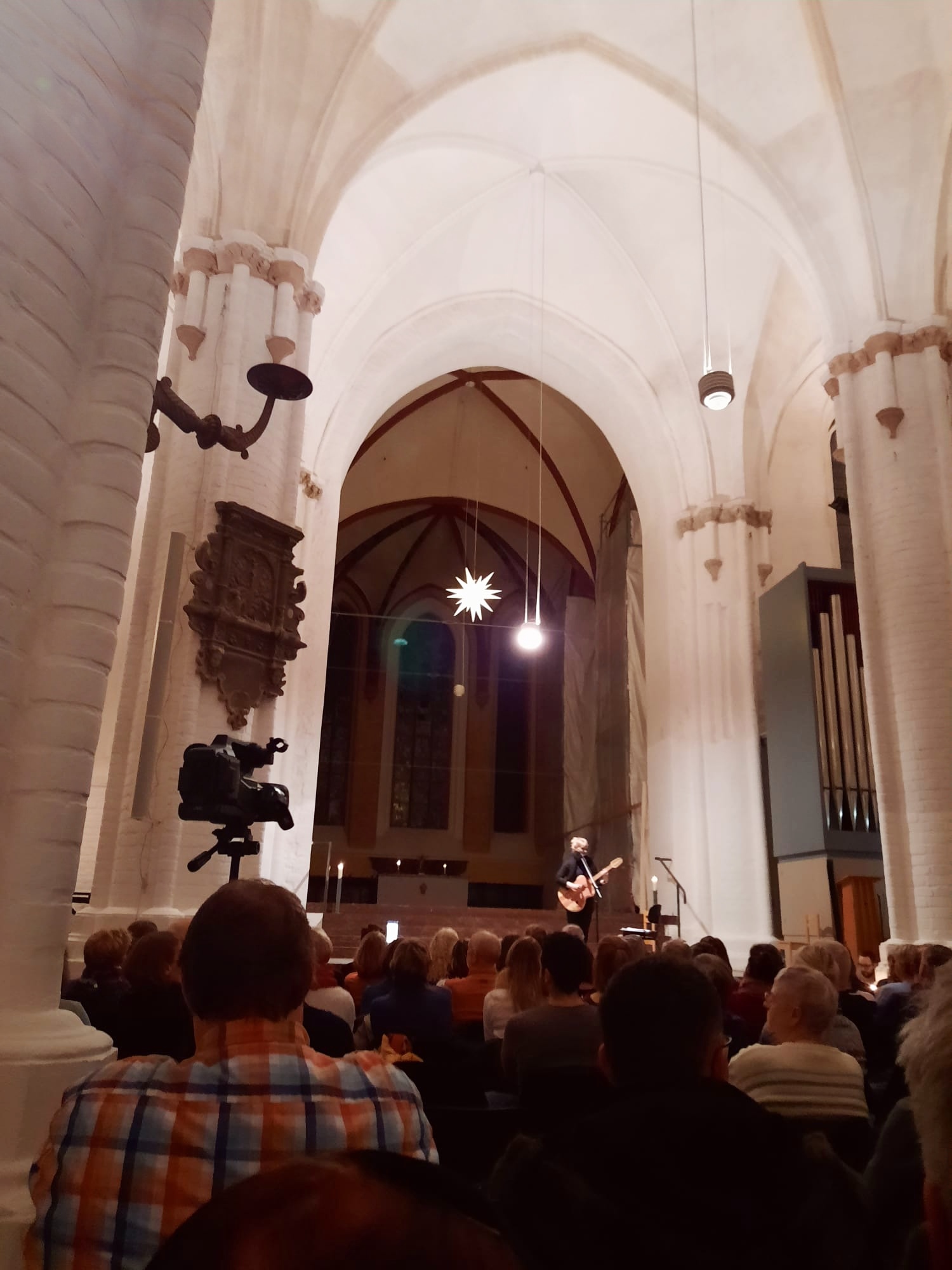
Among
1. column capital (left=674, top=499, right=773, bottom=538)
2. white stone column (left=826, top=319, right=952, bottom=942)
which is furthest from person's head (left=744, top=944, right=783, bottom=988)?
column capital (left=674, top=499, right=773, bottom=538)

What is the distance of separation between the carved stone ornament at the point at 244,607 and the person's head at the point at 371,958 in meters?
2.56

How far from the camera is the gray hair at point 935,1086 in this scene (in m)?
0.87

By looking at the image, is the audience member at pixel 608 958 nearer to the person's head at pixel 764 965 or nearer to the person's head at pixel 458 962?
the person's head at pixel 764 965

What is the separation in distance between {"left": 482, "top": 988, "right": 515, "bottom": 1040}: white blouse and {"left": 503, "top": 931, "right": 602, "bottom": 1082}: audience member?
72cm

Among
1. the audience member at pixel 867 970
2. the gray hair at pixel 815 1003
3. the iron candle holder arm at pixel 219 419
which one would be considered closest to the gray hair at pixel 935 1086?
the gray hair at pixel 815 1003

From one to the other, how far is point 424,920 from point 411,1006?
1002 centimetres

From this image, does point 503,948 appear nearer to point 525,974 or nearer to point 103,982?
point 525,974

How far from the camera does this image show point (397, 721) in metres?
22.8

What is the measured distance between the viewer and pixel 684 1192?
1.25m

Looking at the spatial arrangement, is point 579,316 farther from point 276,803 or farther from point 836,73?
point 276,803

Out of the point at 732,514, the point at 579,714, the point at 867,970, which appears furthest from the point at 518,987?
the point at 579,714

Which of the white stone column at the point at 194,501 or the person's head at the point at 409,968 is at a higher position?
the white stone column at the point at 194,501

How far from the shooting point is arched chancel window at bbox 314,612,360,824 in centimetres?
2197

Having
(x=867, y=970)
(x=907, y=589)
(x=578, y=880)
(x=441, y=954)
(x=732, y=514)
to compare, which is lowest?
(x=867, y=970)
